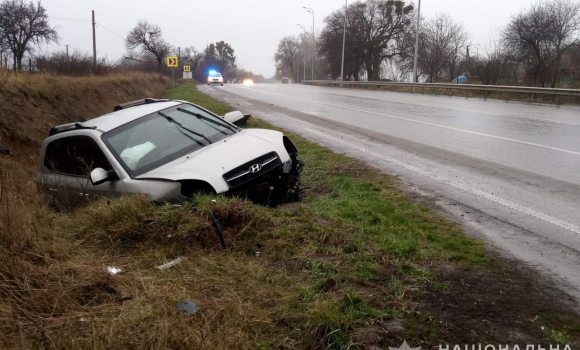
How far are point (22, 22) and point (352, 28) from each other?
4095 cm

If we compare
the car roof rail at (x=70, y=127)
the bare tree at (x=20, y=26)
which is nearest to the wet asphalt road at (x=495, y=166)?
the car roof rail at (x=70, y=127)

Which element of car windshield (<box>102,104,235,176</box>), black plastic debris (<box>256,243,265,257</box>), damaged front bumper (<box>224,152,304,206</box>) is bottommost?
black plastic debris (<box>256,243,265,257</box>)

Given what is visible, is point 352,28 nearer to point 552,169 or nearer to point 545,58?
point 545,58

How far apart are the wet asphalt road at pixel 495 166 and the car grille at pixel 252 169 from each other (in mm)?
2033

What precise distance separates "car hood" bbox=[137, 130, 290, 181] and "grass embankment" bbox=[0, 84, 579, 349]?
46 cm

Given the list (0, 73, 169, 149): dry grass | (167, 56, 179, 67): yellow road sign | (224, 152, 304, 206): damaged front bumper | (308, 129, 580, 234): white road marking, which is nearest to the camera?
(308, 129, 580, 234): white road marking

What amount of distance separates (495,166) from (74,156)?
19.8 ft

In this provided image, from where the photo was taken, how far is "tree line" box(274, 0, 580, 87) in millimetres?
30250

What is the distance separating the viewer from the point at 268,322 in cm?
293

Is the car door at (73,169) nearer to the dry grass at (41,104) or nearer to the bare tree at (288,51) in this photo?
the dry grass at (41,104)

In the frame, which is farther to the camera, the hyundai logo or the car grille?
the hyundai logo

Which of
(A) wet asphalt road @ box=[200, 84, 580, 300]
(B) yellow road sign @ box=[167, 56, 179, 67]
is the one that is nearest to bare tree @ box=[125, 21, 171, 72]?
(B) yellow road sign @ box=[167, 56, 179, 67]

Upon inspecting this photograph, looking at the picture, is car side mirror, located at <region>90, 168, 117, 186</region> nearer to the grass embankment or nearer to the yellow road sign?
the grass embankment

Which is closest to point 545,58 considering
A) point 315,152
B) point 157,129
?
point 315,152
